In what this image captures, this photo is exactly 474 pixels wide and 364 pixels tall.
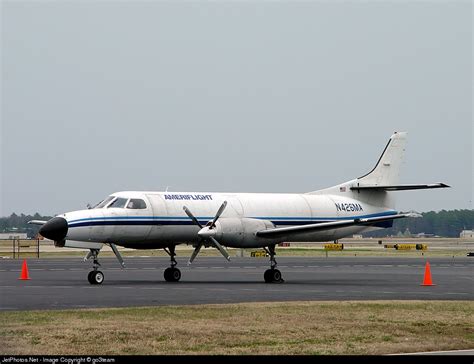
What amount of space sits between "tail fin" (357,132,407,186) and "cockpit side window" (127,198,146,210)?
475 inches

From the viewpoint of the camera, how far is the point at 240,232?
36406 mm

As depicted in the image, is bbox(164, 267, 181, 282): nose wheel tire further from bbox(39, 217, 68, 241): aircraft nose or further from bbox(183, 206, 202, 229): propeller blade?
bbox(39, 217, 68, 241): aircraft nose

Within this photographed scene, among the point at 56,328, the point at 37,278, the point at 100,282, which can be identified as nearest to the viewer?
the point at 56,328

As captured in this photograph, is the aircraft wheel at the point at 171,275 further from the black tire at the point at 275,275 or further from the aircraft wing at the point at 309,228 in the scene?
the black tire at the point at 275,275

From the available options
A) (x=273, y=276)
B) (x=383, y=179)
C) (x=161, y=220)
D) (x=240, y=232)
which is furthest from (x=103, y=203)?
Result: (x=383, y=179)

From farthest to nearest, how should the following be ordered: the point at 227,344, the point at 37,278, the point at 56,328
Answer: the point at 37,278 < the point at 56,328 < the point at 227,344

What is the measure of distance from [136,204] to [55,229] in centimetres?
396

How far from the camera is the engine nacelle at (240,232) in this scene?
35.8m

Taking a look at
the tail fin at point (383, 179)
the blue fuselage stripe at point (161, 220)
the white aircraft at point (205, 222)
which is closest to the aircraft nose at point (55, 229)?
the white aircraft at point (205, 222)

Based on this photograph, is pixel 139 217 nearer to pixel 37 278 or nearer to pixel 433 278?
pixel 37 278

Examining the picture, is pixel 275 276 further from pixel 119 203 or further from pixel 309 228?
pixel 119 203

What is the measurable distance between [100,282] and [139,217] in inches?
133

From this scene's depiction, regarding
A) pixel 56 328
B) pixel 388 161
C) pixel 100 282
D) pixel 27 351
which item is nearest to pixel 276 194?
pixel 388 161

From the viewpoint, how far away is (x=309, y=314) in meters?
22.3
